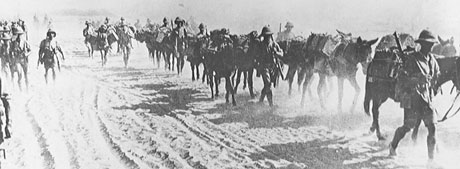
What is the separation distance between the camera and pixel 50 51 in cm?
282

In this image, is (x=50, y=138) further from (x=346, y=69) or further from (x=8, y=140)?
(x=346, y=69)

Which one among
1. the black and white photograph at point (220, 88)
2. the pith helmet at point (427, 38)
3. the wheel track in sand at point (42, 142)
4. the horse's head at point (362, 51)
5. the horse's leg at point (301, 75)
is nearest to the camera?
the pith helmet at point (427, 38)

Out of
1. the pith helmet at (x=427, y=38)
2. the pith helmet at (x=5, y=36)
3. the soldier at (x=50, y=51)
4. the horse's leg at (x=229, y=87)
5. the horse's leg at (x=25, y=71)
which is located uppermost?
the pith helmet at (x=427, y=38)

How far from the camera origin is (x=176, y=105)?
2791 mm

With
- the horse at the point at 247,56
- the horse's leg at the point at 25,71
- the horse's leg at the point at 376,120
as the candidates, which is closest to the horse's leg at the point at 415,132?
the horse's leg at the point at 376,120

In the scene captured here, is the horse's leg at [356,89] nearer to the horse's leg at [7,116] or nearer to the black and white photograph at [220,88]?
the black and white photograph at [220,88]

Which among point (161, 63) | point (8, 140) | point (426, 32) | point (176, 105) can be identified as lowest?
point (8, 140)

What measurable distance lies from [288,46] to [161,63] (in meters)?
0.80

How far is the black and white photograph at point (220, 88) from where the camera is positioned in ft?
8.37

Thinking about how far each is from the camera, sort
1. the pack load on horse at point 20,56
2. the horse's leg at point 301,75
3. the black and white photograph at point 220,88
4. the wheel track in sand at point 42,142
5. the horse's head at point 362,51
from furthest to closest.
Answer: the horse's leg at point 301,75 → the pack load on horse at point 20,56 → the horse's head at point 362,51 → the wheel track in sand at point 42,142 → the black and white photograph at point 220,88

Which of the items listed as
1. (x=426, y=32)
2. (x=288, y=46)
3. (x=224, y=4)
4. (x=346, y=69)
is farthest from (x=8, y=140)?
(x=426, y=32)

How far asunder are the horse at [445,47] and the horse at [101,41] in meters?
1.58

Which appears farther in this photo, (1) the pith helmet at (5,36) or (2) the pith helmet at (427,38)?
(1) the pith helmet at (5,36)

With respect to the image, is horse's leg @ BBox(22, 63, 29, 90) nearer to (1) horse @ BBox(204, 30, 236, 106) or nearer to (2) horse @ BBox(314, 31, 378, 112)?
(1) horse @ BBox(204, 30, 236, 106)
